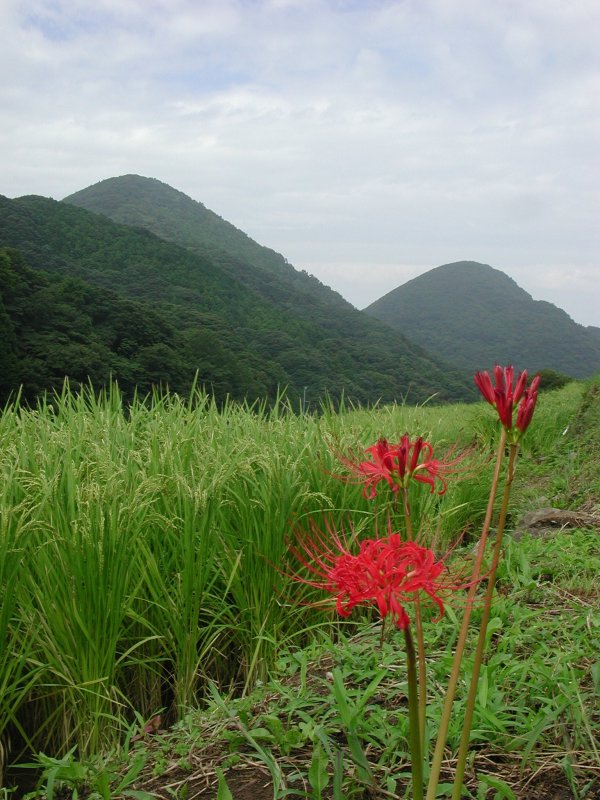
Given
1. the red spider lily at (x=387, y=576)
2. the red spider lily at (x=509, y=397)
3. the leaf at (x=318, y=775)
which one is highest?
the red spider lily at (x=509, y=397)

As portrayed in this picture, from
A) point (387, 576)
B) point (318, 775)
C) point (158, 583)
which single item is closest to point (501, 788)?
point (318, 775)

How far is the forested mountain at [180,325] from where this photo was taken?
27.6 metres

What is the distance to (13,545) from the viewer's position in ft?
6.95

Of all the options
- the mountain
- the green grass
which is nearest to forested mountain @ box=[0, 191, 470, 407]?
the green grass

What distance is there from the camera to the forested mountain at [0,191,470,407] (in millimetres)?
27562

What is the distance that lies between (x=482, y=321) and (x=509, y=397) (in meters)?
106

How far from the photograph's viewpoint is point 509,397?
41.4 inches

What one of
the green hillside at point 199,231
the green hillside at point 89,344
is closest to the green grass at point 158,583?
the green hillside at point 89,344

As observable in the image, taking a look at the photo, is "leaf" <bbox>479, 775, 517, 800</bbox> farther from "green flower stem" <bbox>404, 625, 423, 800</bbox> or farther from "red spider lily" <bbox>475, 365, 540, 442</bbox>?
"red spider lily" <bbox>475, 365, 540, 442</bbox>

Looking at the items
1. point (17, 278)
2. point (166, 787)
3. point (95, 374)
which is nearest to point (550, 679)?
point (166, 787)

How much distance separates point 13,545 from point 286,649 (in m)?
1.04

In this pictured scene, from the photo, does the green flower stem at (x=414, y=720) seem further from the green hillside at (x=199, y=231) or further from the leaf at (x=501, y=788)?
the green hillside at (x=199, y=231)

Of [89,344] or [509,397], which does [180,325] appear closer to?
[89,344]

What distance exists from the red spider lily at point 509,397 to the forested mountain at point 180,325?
14.9 m
